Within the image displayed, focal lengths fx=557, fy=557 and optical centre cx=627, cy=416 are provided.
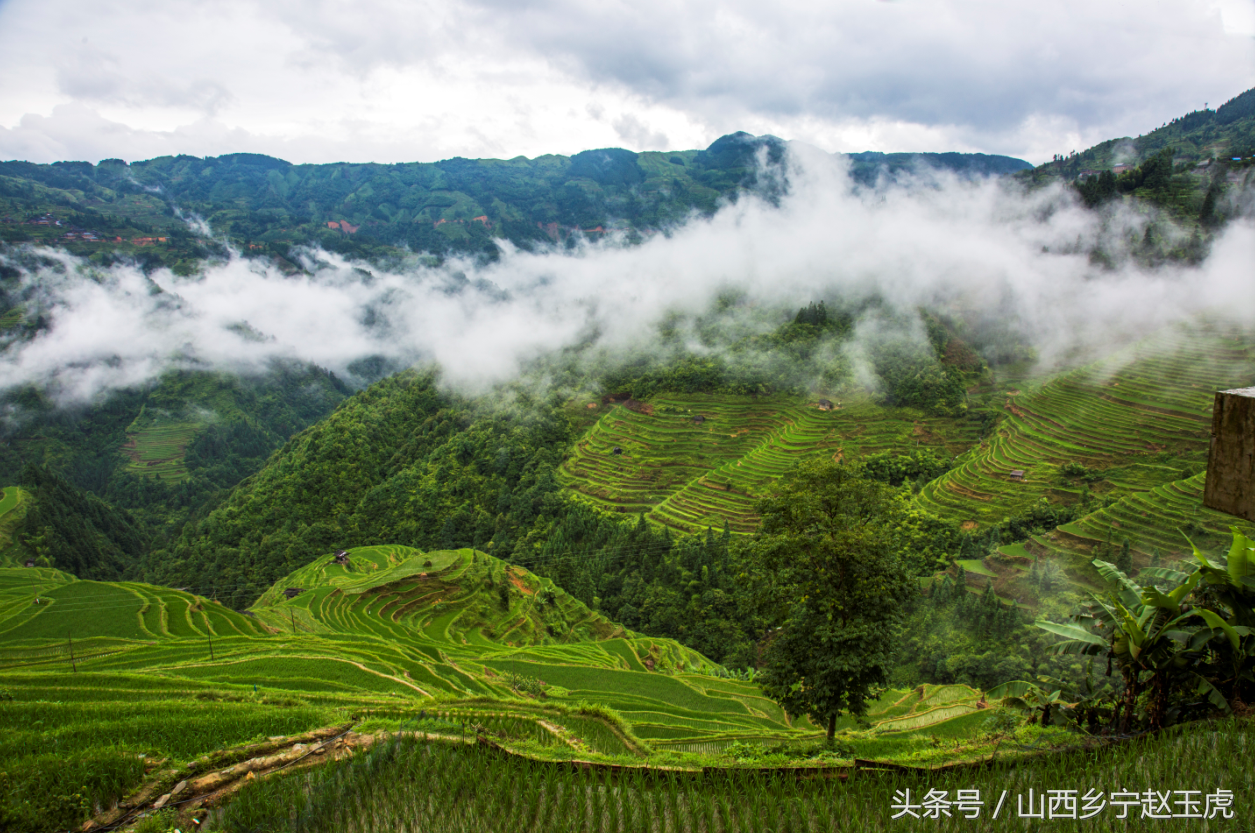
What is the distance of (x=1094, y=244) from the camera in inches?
3278

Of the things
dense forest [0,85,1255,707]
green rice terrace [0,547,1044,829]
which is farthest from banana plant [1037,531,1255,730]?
dense forest [0,85,1255,707]

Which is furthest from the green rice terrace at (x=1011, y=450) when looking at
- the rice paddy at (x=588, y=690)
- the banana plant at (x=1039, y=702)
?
the banana plant at (x=1039, y=702)

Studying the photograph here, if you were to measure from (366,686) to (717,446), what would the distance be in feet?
189

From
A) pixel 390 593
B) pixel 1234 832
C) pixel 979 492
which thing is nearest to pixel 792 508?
pixel 1234 832

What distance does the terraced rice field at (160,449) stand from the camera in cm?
10400

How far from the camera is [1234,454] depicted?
4918 millimetres

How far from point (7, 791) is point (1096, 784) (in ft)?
28.5

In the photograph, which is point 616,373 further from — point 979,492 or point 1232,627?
point 1232,627

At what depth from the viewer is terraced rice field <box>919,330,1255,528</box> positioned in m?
46.8

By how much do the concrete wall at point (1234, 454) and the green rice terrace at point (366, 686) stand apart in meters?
3.23

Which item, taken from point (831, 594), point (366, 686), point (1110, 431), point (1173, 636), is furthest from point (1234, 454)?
point (1110, 431)

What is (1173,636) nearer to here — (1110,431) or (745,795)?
(745,795)

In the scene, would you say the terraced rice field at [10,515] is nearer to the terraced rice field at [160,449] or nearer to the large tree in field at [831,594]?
the terraced rice field at [160,449]

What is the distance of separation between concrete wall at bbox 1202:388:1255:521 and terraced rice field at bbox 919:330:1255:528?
48546mm
